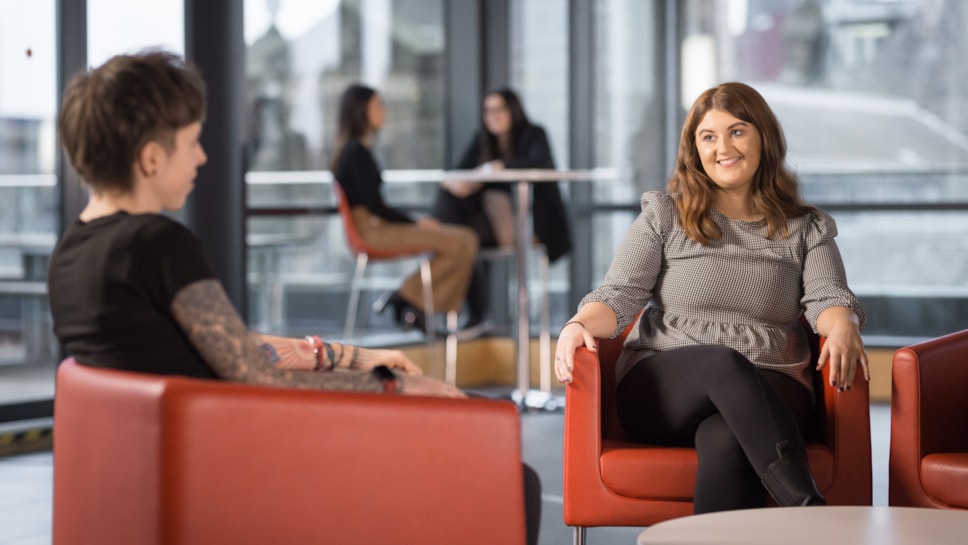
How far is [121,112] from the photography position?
1.73 meters

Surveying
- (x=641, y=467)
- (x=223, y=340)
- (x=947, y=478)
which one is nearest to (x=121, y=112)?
(x=223, y=340)

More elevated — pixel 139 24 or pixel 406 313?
pixel 139 24

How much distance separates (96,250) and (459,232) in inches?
153

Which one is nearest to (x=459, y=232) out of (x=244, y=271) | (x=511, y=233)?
(x=511, y=233)

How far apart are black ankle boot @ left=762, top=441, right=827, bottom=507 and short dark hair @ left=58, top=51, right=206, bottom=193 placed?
1258 mm

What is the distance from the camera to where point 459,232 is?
5586mm

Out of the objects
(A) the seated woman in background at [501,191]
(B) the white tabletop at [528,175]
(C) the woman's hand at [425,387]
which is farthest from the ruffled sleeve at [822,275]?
(A) the seated woman in background at [501,191]

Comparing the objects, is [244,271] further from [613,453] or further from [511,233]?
[613,453]

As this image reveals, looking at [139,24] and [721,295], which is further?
[139,24]

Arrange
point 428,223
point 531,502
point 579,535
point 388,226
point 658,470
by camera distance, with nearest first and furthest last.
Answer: point 531,502
point 658,470
point 579,535
point 388,226
point 428,223

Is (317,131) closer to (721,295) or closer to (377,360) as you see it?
(721,295)

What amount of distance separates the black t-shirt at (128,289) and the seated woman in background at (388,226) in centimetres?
346

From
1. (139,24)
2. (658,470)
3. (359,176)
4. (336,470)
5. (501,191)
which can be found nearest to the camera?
(336,470)

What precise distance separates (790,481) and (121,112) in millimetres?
1352
